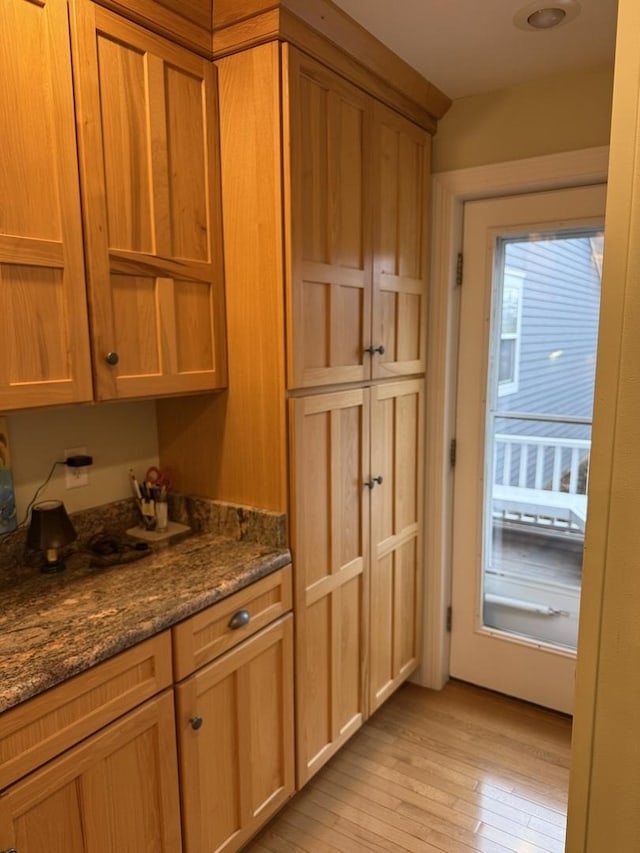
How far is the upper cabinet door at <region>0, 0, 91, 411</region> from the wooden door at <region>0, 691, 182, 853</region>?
29.4 inches

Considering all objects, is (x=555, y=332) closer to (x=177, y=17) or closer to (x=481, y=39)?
(x=481, y=39)

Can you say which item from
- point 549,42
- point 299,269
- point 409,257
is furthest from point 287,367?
point 549,42

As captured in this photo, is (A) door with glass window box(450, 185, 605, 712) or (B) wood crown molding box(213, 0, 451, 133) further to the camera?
(A) door with glass window box(450, 185, 605, 712)

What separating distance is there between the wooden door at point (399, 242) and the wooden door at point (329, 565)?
31 cm

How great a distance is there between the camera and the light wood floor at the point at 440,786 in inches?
73.2

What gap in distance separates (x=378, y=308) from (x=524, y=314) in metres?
0.69

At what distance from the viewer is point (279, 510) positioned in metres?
1.76

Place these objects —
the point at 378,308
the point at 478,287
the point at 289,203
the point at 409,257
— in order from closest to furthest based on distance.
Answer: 1. the point at 289,203
2. the point at 378,308
3. the point at 409,257
4. the point at 478,287

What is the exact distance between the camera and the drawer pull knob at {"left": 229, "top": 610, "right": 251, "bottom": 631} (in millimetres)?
1553

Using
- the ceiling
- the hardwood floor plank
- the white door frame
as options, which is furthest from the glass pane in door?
the hardwood floor plank

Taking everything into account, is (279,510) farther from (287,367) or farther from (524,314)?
(524,314)

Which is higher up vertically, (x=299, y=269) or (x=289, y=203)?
(x=289, y=203)

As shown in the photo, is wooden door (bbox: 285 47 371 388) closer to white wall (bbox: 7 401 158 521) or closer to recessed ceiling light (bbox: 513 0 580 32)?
recessed ceiling light (bbox: 513 0 580 32)

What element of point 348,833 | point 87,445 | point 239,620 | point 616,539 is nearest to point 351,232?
point 87,445
